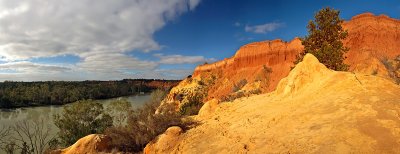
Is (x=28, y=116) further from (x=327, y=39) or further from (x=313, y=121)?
(x=313, y=121)

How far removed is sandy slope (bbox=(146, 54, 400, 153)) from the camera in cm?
884

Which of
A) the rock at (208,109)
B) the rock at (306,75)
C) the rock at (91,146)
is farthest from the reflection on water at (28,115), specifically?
the rock at (306,75)

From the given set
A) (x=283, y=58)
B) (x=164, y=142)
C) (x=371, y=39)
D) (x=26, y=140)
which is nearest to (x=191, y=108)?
(x=164, y=142)

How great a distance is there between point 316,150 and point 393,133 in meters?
2.20

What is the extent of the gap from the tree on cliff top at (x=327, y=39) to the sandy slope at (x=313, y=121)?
229 inches

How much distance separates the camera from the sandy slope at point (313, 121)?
8.84m

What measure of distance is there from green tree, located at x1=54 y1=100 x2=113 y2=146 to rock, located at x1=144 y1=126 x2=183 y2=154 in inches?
658

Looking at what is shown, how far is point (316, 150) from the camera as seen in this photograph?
8.70 metres

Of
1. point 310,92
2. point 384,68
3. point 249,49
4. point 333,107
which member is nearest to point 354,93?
point 333,107

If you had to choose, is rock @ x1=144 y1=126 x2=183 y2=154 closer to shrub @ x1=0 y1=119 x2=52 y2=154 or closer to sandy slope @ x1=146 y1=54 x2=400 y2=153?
sandy slope @ x1=146 y1=54 x2=400 y2=153

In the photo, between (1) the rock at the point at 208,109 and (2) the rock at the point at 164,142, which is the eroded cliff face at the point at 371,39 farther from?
(2) the rock at the point at 164,142

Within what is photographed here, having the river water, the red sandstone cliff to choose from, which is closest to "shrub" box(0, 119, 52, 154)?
the river water

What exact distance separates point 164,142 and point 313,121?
246 inches

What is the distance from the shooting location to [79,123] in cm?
2939
